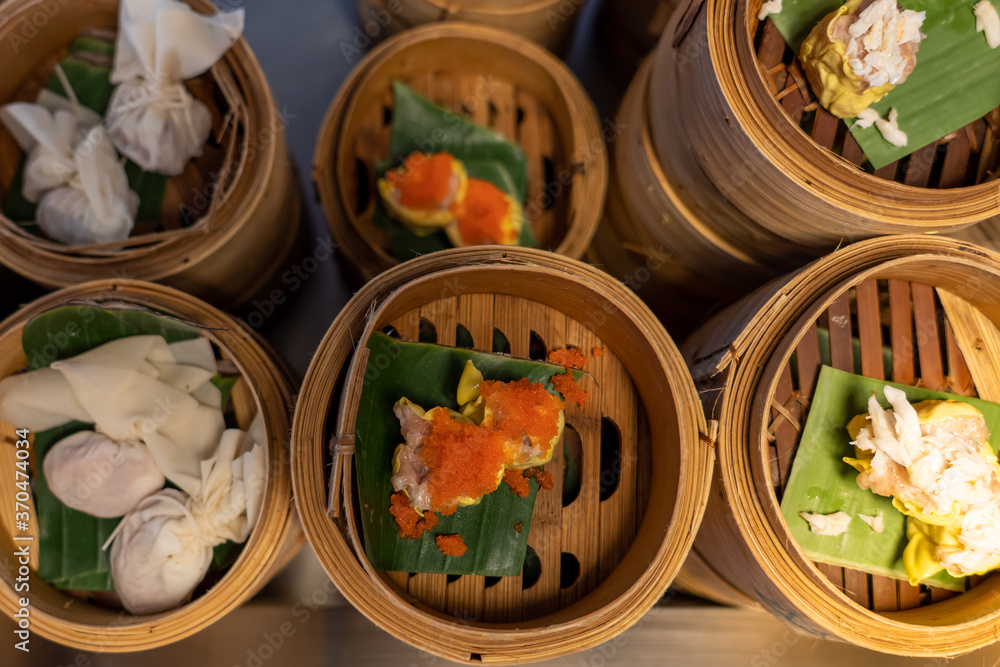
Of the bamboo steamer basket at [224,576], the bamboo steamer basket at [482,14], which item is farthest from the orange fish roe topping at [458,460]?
the bamboo steamer basket at [482,14]

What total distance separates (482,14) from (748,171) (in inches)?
36.2

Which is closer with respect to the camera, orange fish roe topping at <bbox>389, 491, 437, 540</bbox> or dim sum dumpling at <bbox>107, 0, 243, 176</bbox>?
orange fish roe topping at <bbox>389, 491, 437, 540</bbox>

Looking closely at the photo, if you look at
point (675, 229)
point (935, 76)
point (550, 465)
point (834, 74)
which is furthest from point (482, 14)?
point (550, 465)

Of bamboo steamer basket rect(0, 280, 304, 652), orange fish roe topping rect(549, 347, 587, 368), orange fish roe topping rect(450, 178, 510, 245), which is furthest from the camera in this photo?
orange fish roe topping rect(450, 178, 510, 245)

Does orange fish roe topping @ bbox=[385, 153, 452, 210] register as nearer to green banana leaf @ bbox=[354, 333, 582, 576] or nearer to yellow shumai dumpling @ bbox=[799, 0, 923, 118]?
green banana leaf @ bbox=[354, 333, 582, 576]

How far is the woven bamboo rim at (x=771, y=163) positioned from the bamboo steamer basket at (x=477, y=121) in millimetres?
446

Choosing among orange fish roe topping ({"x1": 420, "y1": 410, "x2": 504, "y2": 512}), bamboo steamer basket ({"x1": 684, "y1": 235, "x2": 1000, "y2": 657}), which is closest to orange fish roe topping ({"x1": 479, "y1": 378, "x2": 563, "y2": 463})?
orange fish roe topping ({"x1": 420, "y1": 410, "x2": 504, "y2": 512})

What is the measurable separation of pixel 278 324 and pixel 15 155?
807 millimetres

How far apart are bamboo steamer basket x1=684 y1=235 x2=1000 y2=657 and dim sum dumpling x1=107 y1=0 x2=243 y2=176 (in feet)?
4.40

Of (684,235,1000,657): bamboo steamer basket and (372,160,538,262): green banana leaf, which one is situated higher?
(372,160,538,262): green banana leaf

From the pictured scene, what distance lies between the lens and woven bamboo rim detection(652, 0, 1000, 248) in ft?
3.49

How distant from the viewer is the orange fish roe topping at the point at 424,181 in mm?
1494

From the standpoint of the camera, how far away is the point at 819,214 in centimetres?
112

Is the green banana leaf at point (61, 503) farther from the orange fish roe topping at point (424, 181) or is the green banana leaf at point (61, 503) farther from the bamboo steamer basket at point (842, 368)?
the bamboo steamer basket at point (842, 368)
